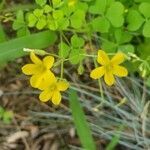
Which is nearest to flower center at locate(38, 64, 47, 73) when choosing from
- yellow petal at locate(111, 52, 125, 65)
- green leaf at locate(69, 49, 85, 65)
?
green leaf at locate(69, 49, 85, 65)

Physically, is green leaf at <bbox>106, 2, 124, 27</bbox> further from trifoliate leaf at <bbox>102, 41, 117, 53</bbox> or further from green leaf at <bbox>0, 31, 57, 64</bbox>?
green leaf at <bbox>0, 31, 57, 64</bbox>

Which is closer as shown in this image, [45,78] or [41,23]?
[45,78]

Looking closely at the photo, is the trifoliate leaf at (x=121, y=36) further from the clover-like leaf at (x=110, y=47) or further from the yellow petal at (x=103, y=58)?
the yellow petal at (x=103, y=58)

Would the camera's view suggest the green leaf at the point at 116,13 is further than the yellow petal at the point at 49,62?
Yes

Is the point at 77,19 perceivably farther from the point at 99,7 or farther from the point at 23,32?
the point at 23,32

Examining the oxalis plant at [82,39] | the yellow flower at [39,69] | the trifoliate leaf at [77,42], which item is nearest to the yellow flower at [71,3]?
the oxalis plant at [82,39]

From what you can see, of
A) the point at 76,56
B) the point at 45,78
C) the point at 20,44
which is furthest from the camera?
the point at 20,44

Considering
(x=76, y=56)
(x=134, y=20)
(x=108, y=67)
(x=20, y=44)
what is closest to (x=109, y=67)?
(x=108, y=67)
